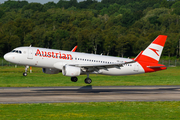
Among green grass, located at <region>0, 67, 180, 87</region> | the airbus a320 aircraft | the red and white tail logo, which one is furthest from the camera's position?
green grass, located at <region>0, 67, 180, 87</region>

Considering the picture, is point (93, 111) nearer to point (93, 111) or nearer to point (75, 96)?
point (93, 111)

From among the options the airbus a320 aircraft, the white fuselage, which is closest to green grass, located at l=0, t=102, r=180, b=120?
the airbus a320 aircraft

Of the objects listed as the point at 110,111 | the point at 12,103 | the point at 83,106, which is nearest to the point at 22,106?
the point at 12,103

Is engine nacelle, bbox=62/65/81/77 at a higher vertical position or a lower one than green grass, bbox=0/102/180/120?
higher

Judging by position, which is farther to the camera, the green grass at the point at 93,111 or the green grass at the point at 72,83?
the green grass at the point at 72,83

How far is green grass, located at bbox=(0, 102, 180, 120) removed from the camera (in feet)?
85.7

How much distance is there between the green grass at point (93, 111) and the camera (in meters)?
26.1

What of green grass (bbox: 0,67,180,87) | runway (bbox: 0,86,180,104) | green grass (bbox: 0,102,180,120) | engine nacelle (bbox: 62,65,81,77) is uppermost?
engine nacelle (bbox: 62,65,81,77)

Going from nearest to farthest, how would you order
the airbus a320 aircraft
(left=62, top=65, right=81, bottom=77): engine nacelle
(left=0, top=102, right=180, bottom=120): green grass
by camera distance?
(left=0, top=102, right=180, bottom=120): green grass, (left=62, top=65, right=81, bottom=77): engine nacelle, the airbus a320 aircraft

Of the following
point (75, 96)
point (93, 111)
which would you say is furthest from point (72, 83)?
point (93, 111)

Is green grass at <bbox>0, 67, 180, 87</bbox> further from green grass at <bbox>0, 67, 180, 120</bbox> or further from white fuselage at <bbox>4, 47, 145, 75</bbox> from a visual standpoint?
green grass at <bbox>0, 67, 180, 120</bbox>

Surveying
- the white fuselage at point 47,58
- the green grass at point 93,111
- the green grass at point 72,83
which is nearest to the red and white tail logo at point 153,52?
the white fuselage at point 47,58

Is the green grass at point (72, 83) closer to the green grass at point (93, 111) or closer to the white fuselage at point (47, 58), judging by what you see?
the white fuselage at point (47, 58)

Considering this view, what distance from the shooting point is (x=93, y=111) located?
28.6 meters
